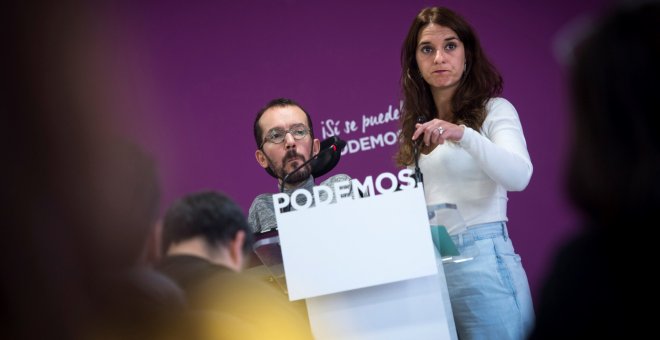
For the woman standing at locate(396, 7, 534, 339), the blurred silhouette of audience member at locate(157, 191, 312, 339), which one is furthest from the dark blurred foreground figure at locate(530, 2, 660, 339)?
the woman standing at locate(396, 7, 534, 339)

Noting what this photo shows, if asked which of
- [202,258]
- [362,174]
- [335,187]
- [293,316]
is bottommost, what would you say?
[293,316]

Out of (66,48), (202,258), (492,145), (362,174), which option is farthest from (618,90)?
(362,174)

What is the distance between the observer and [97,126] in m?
2.21

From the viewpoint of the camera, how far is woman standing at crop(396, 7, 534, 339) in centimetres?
224

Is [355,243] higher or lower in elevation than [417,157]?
lower

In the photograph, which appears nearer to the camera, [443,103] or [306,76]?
[443,103]

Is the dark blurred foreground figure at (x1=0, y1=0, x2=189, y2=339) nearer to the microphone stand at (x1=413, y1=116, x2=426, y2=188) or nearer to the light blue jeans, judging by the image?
the microphone stand at (x1=413, y1=116, x2=426, y2=188)

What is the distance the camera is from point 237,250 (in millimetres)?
1896

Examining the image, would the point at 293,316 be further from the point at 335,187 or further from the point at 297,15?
the point at 297,15

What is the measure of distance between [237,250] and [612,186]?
1143 mm

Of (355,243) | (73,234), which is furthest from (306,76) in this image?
(73,234)

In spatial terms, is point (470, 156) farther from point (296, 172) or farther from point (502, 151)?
point (296, 172)

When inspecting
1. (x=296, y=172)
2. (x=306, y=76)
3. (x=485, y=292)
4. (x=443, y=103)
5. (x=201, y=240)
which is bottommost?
(x=485, y=292)

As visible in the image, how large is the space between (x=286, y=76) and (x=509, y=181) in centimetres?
200
